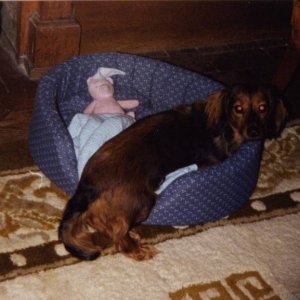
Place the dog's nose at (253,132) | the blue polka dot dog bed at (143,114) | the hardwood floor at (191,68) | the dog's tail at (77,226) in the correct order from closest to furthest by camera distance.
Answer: the dog's tail at (77,226)
the blue polka dot dog bed at (143,114)
the dog's nose at (253,132)
the hardwood floor at (191,68)

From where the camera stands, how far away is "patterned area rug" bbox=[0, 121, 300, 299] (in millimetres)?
1608

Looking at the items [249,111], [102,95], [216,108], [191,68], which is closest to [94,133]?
[102,95]

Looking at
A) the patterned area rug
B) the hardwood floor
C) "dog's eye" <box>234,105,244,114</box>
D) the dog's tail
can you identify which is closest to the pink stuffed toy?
the hardwood floor

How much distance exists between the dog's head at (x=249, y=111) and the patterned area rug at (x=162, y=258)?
31cm

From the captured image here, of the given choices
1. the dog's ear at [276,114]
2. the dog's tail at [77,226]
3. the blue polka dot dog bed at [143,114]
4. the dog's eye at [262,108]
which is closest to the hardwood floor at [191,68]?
the blue polka dot dog bed at [143,114]

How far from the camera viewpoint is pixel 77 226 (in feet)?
5.23

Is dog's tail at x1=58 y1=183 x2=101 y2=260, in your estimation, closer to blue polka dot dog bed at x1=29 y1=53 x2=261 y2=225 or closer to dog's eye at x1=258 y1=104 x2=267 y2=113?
blue polka dot dog bed at x1=29 y1=53 x2=261 y2=225

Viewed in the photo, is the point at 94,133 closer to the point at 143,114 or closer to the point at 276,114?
the point at 143,114

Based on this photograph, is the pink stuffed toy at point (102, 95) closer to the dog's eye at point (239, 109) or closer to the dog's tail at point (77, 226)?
the dog's eye at point (239, 109)

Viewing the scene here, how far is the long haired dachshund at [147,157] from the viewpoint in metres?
1.59

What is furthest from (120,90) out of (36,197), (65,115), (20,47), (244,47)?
(244,47)

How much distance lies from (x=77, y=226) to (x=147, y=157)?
32cm

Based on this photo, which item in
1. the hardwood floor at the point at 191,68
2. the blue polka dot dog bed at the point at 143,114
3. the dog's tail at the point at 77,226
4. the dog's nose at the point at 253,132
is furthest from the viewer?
the hardwood floor at the point at 191,68

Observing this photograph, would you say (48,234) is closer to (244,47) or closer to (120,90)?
→ (120,90)
